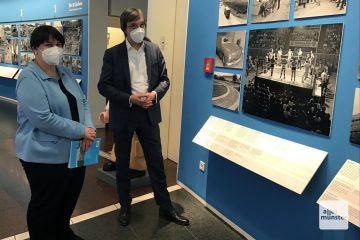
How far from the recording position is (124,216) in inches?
104

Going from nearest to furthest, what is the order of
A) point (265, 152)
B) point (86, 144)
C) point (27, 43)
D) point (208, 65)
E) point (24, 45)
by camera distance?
point (86, 144) → point (265, 152) → point (208, 65) → point (27, 43) → point (24, 45)

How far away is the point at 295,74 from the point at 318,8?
0.41 meters

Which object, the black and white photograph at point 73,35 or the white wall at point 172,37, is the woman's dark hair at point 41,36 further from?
the black and white photograph at point 73,35

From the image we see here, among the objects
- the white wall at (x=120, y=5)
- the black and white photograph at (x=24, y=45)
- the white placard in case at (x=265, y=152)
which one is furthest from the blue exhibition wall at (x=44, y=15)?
the white placard in case at (x=265, y=152)

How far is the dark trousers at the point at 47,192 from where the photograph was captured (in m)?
1.85

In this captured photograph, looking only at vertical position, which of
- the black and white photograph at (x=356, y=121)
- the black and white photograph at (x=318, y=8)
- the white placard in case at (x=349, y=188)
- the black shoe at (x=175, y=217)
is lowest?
the black shoe at (x=175, y=217)

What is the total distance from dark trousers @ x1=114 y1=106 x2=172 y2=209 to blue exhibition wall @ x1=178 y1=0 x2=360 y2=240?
0.52 m

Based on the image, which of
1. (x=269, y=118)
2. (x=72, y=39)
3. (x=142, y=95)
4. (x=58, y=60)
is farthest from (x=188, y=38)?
(x=72, y=39)

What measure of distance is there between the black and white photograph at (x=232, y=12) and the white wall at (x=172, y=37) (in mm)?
1205

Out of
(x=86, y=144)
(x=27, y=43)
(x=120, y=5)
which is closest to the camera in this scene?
(x=86, y=144)

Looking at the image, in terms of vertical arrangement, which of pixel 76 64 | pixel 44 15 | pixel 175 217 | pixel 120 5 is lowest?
pixel 175 217

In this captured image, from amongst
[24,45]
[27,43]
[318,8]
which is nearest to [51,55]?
[318,8]

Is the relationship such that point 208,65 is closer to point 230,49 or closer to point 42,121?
point 230,49

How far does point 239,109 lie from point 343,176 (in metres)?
0.99
